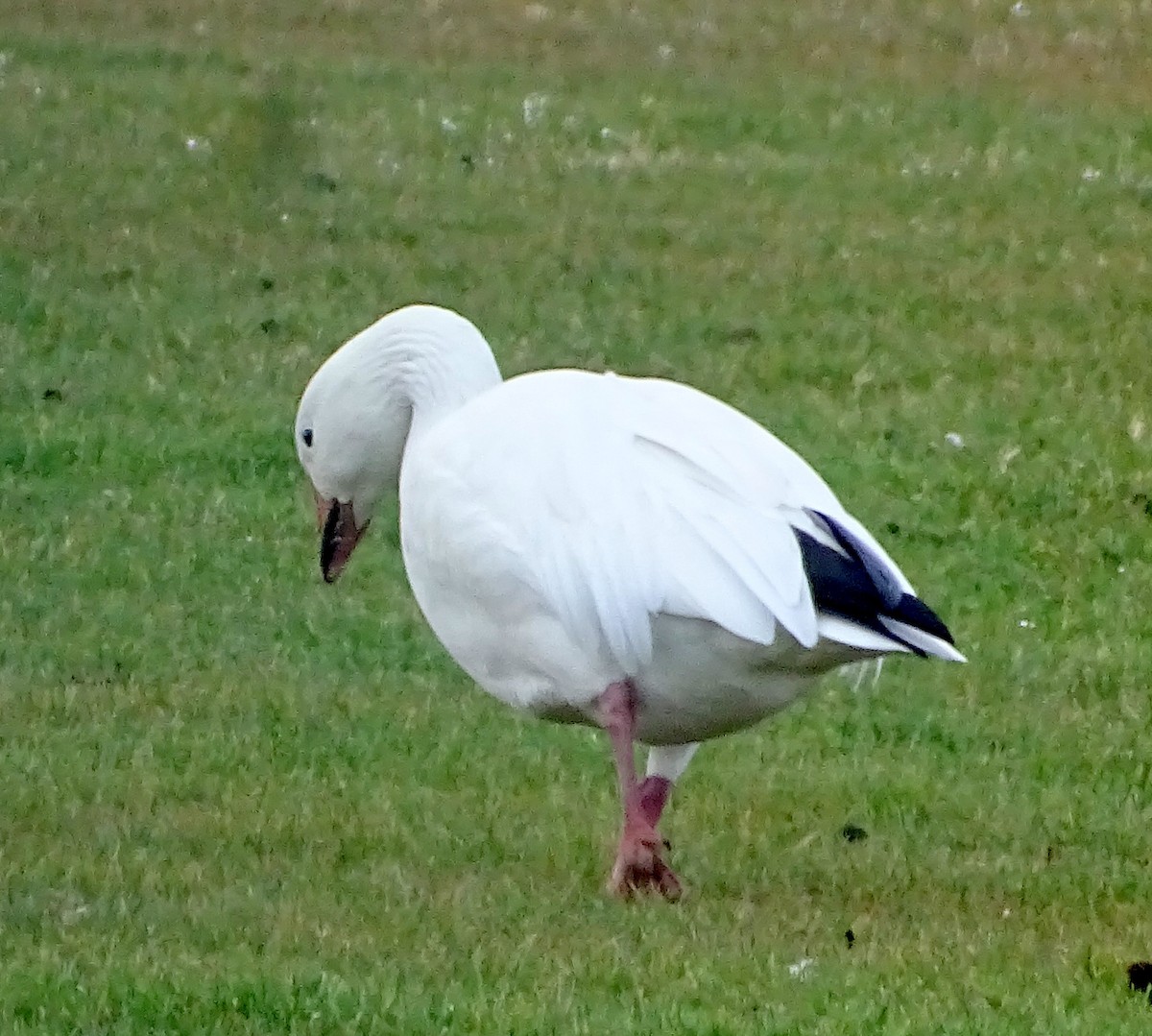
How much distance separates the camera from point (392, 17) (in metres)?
18.3

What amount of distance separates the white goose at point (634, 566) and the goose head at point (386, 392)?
0.05 ft

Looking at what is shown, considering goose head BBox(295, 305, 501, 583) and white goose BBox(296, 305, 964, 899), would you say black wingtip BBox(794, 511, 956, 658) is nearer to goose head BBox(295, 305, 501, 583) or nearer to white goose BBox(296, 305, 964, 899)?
white goose BBox(296, 305, 964, 899)

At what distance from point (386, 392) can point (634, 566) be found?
0.94 metres

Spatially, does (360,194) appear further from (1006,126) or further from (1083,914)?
(1083,914)

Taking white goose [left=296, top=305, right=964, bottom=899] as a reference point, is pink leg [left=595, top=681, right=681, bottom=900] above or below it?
below

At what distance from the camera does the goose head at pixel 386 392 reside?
559 centimetres

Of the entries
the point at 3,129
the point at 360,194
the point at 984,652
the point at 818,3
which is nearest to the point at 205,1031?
the point at 984,652

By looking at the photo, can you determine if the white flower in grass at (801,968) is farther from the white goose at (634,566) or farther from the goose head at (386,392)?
the goose head at (386,392)

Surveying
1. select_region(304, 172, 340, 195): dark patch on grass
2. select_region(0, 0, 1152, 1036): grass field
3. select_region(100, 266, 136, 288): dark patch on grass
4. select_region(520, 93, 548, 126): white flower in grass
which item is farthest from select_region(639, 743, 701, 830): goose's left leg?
select_region(520, 93, 548, 126): white flower in grass

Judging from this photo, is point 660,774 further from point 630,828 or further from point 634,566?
point 634,566

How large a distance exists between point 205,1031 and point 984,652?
13.1 feet

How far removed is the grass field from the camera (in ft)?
15.9

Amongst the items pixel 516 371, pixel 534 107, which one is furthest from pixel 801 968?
pixel 534 107

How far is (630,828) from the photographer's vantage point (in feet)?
17.1
